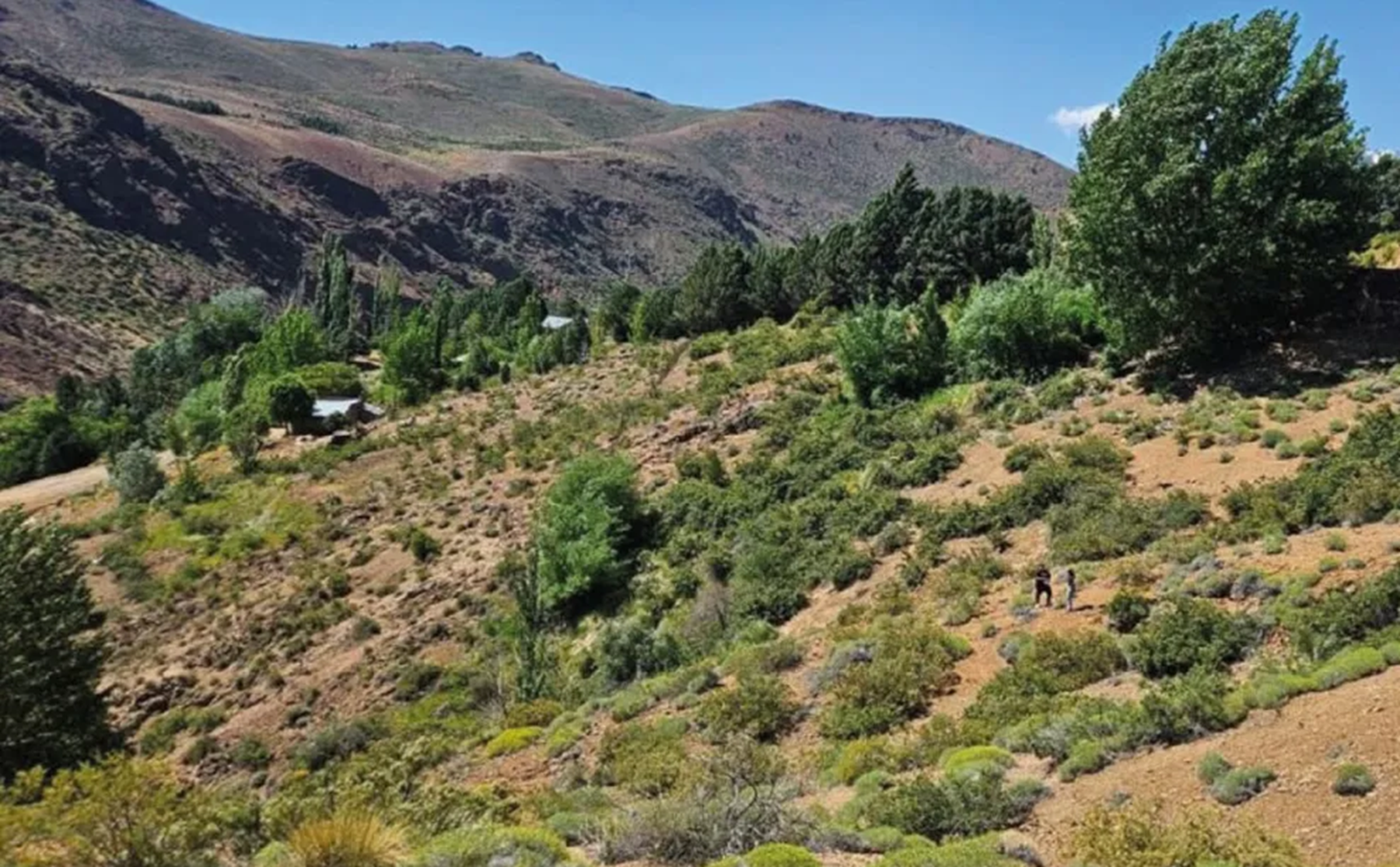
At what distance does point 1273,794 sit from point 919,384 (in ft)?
85.1

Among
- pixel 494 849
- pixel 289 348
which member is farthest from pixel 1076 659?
pixel 289 348

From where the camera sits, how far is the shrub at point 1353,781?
899 centimetres

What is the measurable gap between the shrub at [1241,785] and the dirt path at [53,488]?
4996cm

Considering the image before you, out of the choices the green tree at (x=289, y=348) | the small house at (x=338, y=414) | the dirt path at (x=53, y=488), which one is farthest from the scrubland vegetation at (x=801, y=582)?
the green tree at (x=289, y=348)

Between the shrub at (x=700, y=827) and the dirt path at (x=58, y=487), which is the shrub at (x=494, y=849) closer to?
the shrub at (x=700, y=827)

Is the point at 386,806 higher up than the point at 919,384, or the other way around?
the point at 919,384

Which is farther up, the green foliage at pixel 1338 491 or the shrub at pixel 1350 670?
the green foliage at pixel 1338 491

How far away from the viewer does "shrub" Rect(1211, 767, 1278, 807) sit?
372 inches

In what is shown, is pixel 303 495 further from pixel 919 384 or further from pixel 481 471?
pixel 919 384

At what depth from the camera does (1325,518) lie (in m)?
17.3

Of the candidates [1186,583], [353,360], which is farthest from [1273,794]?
[353,360]

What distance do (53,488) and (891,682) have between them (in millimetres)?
50593

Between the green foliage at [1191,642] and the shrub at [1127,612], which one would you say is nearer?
the green foliage at [1191,642]

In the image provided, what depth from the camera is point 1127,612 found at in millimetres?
15320
